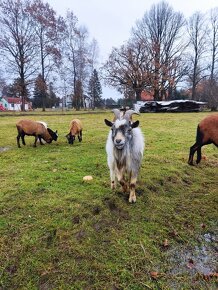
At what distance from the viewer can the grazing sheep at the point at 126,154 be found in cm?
387

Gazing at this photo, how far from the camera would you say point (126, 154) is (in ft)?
13.1

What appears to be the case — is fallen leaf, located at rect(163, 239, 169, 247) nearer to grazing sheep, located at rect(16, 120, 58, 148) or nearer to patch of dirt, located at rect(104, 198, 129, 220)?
patch of dirt, located at rect(104, 198, 129, 220)

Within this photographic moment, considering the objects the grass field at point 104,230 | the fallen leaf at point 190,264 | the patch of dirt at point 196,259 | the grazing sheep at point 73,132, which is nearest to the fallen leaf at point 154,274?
the grass field at point 104,230

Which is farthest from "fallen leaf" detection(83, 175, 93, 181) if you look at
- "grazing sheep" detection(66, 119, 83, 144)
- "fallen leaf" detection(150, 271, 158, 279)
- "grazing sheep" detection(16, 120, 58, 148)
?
"grazing sheep" detection(16, 120, 58, 148)

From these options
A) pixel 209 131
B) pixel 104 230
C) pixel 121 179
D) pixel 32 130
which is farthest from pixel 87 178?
pixel 32 130

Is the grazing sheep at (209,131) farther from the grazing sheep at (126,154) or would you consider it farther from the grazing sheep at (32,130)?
the grazing sheep at (32,130)

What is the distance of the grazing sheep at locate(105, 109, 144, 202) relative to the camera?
12.7ft

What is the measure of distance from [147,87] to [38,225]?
31.8 m

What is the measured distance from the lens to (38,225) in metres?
3.22

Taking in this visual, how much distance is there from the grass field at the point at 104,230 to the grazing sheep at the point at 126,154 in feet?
0.93

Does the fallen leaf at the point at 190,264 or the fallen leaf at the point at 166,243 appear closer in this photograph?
the fallen leaf at the point at 190,264

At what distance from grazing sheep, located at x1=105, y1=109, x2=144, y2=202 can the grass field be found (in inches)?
11.2

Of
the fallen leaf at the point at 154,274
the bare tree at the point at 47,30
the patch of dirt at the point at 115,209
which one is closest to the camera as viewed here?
the fallen leaf at the point at 154,274

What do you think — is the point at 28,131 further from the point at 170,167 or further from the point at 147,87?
the point at 147,87
